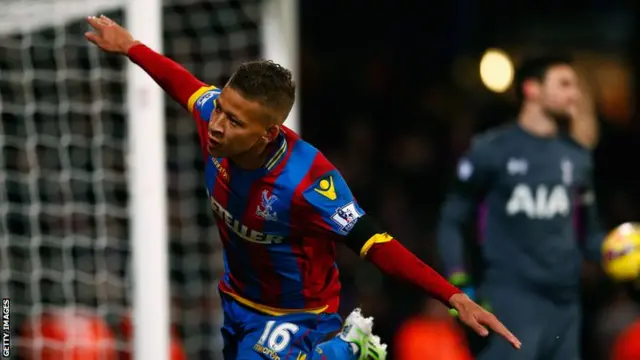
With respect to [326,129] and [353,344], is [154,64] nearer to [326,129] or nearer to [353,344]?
[353,344]

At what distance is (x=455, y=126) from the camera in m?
9.55

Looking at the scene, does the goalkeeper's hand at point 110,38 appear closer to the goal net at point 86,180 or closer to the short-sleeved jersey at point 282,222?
the short-sleeved jersey at point 282,222

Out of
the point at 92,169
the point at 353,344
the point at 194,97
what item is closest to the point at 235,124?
the point at 194,97

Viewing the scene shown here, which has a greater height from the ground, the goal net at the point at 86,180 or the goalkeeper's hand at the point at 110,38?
the goalkeeper's hand at the point at 110,38

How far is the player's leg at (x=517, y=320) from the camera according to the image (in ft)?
19.3

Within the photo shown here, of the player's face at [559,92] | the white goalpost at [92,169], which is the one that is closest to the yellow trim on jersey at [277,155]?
the white goalpost at [92,169]

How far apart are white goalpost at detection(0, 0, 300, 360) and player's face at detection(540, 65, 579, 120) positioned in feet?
4.46

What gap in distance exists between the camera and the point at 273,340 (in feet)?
13.8

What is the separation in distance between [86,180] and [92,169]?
761mm

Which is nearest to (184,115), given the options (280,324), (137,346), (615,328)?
(137,346)

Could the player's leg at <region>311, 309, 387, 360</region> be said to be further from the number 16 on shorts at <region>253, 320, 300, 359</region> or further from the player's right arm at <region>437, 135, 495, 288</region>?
the player's right arm at <region>437, 135, 495, 288</region>

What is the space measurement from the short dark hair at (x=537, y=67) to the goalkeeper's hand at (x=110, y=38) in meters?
2.47

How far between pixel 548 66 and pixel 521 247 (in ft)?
3.08

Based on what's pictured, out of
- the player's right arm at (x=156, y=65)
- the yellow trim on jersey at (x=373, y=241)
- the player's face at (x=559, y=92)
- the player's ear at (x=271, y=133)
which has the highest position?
the player's right arm at (x=156, y=65)
